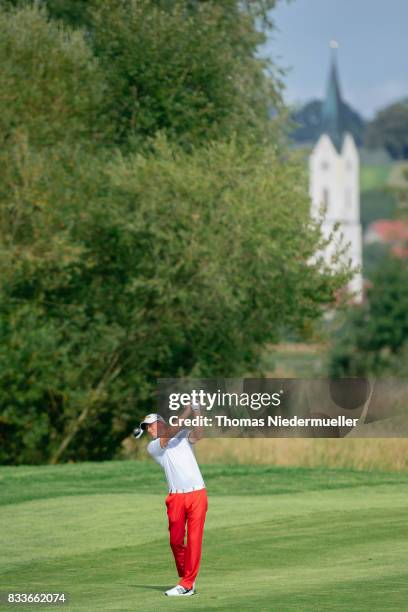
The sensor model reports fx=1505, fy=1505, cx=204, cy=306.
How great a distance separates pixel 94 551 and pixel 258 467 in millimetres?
11203

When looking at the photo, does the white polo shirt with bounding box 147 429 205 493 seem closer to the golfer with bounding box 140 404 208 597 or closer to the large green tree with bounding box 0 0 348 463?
the golfer with bounding box 140 404 208 597

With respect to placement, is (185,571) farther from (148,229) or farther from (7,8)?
Answer: (7,8)

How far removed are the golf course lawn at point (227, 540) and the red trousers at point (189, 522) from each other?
267 millimetres

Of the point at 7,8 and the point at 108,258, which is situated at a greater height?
the point at 7,8

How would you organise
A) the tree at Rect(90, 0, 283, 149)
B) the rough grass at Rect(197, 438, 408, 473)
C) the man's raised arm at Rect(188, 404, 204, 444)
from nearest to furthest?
1. the man's raised arm at Rect(188, 404, 204, 444)
2. the rough grass at Rect(197, 438, 408, 473)
3. the tree at Rect(90, 0, 283, 149)

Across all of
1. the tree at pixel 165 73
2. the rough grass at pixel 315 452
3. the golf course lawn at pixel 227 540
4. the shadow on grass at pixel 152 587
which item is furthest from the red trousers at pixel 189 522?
the tree at pixel 165 73

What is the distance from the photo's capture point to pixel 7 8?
38281 millimetres

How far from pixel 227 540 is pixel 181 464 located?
17.5 feet

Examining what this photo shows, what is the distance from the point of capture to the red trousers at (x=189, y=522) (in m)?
13.1

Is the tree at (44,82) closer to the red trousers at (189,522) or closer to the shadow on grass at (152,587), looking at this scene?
the shadow on grass at (152,587)

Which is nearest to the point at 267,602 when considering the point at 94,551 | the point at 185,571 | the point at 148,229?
the point at 185,571

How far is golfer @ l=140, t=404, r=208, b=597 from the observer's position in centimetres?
1309

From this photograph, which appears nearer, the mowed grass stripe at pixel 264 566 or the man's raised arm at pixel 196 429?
the man's raised arm at pixel 196 429

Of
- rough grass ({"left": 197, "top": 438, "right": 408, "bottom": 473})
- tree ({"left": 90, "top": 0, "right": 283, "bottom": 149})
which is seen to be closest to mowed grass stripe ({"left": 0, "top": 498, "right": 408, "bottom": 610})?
rough grass ({"left": 197, "top": 438, "right": 408, "bottom": 473})
